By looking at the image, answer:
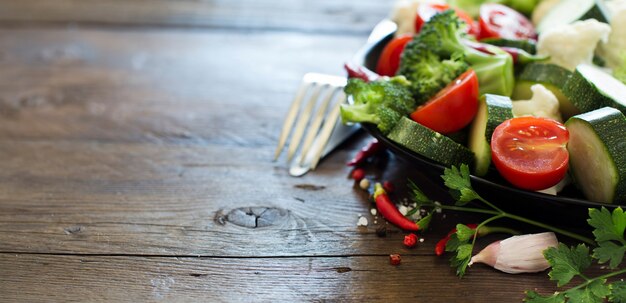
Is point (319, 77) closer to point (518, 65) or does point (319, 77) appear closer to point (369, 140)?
point (369, 140)

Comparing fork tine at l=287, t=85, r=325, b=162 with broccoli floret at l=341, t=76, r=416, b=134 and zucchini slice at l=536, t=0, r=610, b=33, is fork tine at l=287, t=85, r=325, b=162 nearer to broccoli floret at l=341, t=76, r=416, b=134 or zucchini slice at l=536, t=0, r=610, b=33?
broccoli floret at l=341, t=76, r=416, b=134

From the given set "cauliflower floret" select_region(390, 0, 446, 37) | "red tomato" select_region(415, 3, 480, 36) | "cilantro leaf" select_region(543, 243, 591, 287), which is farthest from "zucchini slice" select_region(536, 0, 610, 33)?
"cilantro leaf" select_region(543, 243, 591, 287)

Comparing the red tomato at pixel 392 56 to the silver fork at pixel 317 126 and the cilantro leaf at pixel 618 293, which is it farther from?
the cilantro leaf at pixel 618 293

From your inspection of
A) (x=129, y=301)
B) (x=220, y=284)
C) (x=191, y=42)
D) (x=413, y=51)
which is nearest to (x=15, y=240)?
(x=129, y=301)

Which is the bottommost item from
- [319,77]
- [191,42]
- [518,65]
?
[191,42]

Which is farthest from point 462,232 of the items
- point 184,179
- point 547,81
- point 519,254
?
point 184,179

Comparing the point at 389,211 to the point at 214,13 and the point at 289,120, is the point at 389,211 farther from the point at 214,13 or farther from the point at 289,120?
the point at 214,13
